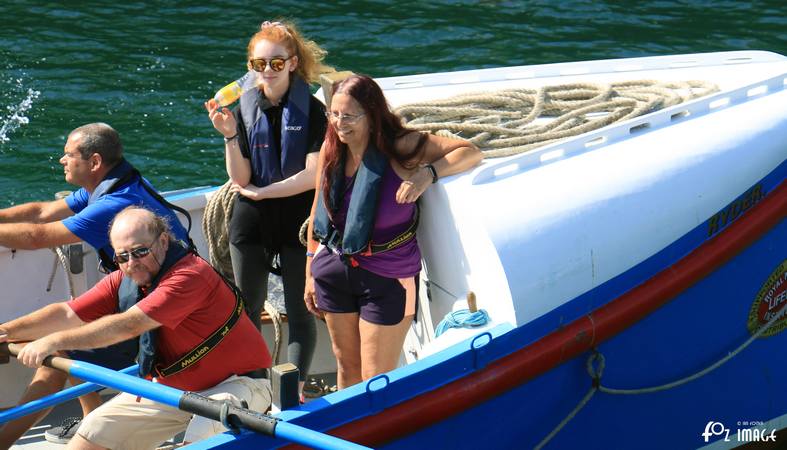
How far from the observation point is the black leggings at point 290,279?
4.96m

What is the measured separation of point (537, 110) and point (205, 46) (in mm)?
8797

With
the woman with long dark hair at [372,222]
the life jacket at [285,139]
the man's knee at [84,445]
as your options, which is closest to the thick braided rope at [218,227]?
the life jacket at [285,139]

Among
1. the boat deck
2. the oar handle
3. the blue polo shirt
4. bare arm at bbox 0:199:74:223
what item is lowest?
the boat deck

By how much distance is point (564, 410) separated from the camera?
14.8 ft

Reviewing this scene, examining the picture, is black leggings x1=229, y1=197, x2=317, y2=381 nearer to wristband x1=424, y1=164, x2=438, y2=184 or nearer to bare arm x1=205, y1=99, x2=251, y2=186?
bare arm x1=205, y1=99, x2=251, y2=186

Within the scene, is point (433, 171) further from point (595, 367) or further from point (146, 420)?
point (146, 420)

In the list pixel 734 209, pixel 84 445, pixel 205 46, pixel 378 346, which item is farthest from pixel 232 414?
pixel 205 46

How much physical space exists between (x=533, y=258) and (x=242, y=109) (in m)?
1.51

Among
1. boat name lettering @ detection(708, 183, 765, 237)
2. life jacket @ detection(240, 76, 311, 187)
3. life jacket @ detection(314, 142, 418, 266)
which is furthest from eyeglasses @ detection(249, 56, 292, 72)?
boat name lettering @ detection(708, 183, 765, 237)

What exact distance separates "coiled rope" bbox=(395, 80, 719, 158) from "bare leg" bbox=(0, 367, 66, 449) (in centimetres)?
187

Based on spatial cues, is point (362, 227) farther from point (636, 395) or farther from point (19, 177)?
point (19, 177)

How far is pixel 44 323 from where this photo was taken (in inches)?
169

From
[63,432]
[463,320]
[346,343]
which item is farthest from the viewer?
[63,432]

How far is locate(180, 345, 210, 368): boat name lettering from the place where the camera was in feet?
13.4
